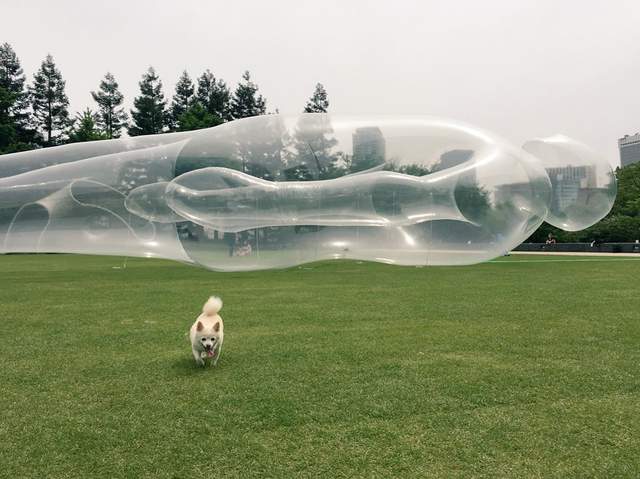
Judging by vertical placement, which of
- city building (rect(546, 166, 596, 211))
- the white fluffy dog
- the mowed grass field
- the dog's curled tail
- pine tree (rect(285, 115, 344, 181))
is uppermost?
pine tree (rect(285, 115, 344, 181))

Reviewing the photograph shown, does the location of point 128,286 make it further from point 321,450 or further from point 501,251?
point 321,450

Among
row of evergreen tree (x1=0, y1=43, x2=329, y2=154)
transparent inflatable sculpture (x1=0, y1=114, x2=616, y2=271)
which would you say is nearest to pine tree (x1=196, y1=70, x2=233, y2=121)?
row of evergreen tree (x1=0, y1=43, x2=329, y2=154)

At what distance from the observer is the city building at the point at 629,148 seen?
11564cm

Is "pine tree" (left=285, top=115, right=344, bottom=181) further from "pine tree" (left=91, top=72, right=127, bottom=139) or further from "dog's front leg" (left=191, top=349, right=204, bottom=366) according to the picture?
"pine tree" (left=91, top=72, right=127, bottom=139)

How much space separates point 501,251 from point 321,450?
8.00 meters

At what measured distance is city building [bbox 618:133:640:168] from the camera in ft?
379

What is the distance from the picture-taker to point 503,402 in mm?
4289

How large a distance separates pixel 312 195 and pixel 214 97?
46.4 meters

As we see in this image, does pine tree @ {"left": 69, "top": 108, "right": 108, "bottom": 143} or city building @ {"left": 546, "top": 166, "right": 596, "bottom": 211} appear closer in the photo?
city building @ {"left": 546, "top": 166, "right": 596, "bottom": 211}

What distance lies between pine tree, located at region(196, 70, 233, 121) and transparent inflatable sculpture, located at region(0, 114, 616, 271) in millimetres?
43496

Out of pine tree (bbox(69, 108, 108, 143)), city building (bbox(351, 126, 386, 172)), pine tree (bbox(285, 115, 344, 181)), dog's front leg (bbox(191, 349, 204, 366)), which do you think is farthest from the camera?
pine tree (bbox(69, 108, 108, 143))

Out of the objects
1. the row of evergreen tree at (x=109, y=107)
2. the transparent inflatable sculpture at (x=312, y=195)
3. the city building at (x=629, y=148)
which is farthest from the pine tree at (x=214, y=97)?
the city building at (x=629, y=148)

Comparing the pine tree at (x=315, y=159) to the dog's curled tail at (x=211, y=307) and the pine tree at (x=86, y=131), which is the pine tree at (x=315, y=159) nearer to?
the dog's curled tail at (x=211, y=307)

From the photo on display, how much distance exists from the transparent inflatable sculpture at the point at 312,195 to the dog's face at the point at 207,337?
17.7ft
